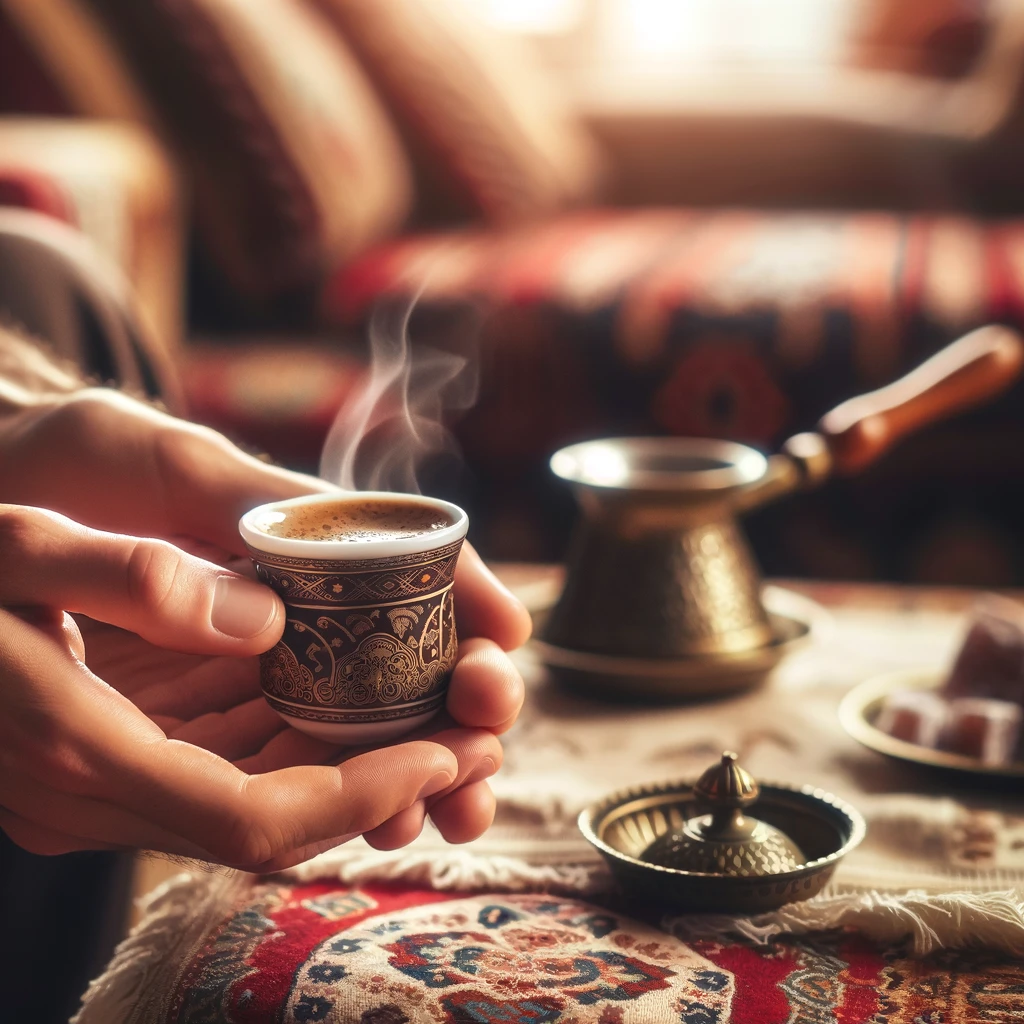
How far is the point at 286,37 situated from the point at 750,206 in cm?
140

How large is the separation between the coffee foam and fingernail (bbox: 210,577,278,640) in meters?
0.06

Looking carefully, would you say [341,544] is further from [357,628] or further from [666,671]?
[666,671]

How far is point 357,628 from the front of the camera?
2.68ft

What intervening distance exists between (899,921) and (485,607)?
356 mm

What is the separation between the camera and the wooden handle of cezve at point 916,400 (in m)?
1.33

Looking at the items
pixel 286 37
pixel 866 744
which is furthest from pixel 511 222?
pixel 866 744

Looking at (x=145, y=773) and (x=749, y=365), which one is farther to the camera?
(x=749, y=365)

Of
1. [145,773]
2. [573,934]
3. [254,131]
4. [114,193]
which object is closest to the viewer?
[145,773]

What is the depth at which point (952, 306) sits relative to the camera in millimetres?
2307

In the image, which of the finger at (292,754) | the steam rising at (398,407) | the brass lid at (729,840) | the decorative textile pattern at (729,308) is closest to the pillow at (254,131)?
the decorative textile pattern at (729,308)

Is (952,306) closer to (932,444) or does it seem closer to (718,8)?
(932,444)

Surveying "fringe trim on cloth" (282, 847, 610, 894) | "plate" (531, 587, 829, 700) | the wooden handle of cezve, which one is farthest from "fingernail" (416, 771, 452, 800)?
the wooden handle of cezve

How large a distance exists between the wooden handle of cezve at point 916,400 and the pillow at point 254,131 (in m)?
1.53

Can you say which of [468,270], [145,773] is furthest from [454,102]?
[145,773]
